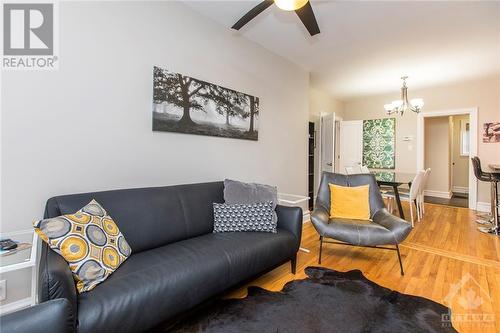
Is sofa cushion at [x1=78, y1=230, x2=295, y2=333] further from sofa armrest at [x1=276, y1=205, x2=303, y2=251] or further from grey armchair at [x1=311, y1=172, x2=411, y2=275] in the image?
grey armchair at [x1=311, y1=172, x2=411, y2=275]

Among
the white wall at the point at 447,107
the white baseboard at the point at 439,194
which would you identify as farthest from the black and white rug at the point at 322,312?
the white baseboard at the point at 439,194

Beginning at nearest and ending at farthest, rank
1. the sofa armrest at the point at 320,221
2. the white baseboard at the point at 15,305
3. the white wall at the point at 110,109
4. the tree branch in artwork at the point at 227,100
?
the white baseboard at the point at 15,305
the white wall at the point at 110,109
the sofa armrest at the point at 320,221
the tree branch in artwork at the point at 227,100

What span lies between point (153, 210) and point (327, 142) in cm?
406

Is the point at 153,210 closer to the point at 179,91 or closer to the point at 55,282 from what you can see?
the point at 55,282

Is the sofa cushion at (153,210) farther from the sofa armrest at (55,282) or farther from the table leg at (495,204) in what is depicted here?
the table leg at (495,204)

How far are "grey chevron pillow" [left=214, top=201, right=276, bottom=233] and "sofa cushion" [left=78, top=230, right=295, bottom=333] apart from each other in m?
0.09

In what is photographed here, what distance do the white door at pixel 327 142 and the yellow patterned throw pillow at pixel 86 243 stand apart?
4.33m

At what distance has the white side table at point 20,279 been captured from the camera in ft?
4.19

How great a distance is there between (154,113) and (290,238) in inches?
64.4

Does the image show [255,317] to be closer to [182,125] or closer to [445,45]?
[182,125]

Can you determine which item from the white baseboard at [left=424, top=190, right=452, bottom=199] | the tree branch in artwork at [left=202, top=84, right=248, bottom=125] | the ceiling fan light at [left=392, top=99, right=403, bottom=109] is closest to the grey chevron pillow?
the tree branch in artwork at [left=202, top=84, right=248, bottom=125]

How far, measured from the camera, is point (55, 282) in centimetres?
106

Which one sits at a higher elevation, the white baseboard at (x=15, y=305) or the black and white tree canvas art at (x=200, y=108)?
the black and white tree canvas art at (x=200, y=108)

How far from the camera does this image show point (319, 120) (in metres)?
5.41
